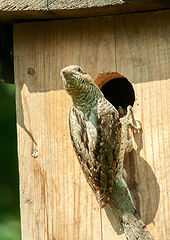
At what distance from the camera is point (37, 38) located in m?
4.66

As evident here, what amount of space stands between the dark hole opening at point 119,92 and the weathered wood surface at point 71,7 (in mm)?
922

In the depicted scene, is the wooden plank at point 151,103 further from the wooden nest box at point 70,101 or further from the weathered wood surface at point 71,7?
the weathered wood surface at point 71,7

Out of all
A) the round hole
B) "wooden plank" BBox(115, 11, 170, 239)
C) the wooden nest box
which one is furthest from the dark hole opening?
"wooden plank" BBox(115, 11, 170, 239)

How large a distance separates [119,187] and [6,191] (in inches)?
108

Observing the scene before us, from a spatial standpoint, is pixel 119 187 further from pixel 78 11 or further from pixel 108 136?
pixel 78 11

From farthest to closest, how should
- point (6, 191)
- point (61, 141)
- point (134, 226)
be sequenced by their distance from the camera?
1. point (6, 191)
2. point (61, 141)
3. point (134, 226)

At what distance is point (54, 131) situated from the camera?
4555mm

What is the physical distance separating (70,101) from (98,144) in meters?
0.47

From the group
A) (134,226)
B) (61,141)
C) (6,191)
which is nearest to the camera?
(134,226)

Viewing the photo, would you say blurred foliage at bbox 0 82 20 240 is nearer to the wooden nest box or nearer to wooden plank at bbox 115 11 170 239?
the wooden nest box

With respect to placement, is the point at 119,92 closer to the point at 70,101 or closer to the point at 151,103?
the point at 70,101

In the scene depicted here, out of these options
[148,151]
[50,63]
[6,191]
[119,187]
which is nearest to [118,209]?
[119,187]

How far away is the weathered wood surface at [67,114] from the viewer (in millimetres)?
A: 4348

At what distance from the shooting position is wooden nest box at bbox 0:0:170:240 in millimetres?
4328
